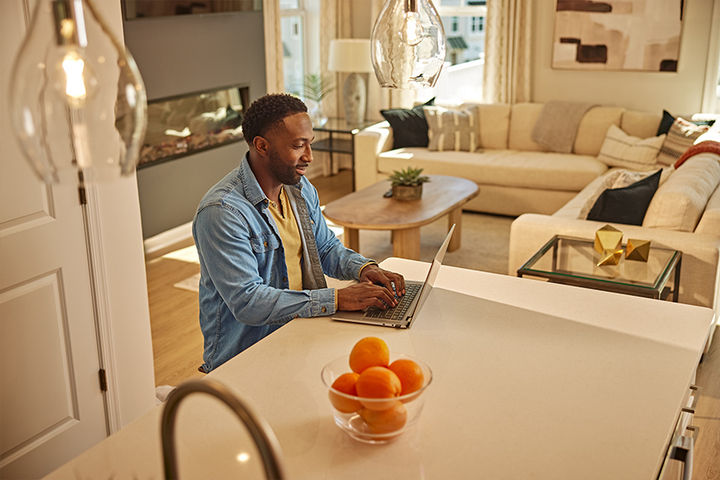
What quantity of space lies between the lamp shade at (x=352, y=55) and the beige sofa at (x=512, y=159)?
55cm

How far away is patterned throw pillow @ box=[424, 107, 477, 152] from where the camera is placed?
239 inches

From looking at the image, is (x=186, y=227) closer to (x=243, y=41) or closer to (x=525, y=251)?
(x=243, y=41)

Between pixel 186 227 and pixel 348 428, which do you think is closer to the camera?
pixel 348 428

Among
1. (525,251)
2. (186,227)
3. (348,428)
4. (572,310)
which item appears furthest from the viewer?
(186,227)

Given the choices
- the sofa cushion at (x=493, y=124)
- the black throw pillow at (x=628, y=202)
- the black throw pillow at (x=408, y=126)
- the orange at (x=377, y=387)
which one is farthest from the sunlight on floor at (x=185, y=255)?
the orange at (x=377, y=387)

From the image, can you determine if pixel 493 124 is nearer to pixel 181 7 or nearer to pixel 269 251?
pixel 181 7

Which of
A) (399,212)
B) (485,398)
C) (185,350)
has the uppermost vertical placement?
(485,398)

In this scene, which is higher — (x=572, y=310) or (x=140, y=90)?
(x=140, y=90)

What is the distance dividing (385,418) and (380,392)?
0.15 ft

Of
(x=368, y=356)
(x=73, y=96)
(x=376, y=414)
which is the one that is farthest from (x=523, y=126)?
(x=73, y=96)

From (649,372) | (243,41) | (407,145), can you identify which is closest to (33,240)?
(649,372)

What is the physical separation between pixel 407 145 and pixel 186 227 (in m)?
2.04

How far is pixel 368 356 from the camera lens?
133 centimetres

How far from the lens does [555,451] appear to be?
4.08ft
